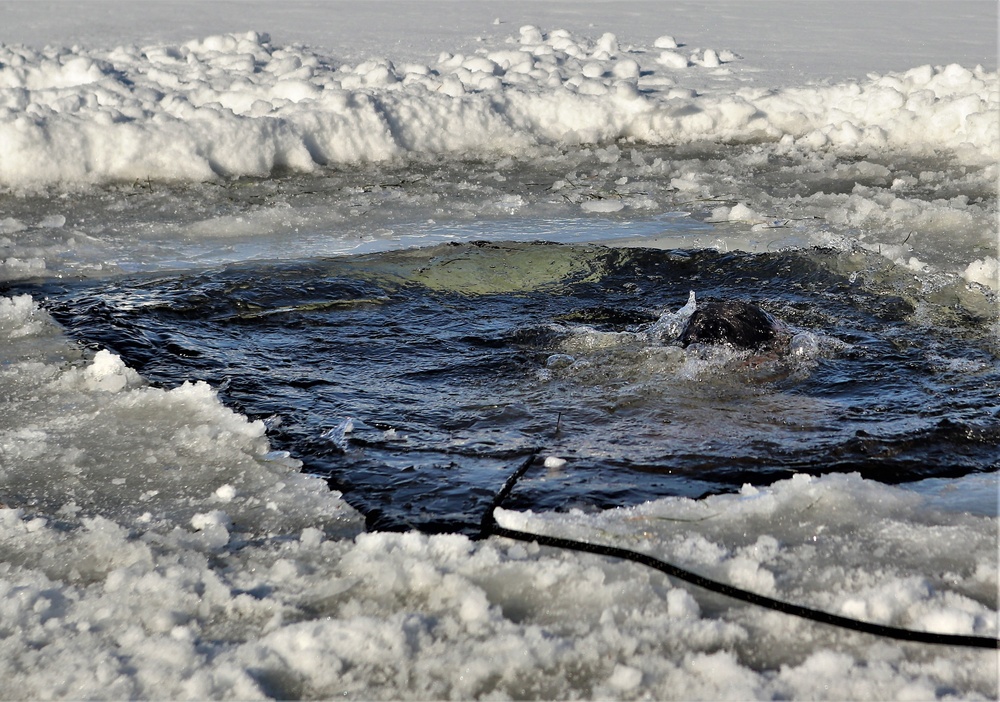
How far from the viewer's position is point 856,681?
2.20 m

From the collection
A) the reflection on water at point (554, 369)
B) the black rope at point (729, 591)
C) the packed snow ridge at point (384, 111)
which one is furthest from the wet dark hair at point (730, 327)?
the packed snow ridge at point (384, 111)

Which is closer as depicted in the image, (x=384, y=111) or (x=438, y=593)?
(x=438, y=593)

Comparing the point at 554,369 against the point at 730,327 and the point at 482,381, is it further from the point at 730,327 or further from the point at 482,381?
the point at 730,327

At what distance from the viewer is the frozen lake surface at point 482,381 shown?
2.39m

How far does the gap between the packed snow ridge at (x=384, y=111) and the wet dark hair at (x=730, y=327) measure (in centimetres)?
392

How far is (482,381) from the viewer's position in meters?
4.17

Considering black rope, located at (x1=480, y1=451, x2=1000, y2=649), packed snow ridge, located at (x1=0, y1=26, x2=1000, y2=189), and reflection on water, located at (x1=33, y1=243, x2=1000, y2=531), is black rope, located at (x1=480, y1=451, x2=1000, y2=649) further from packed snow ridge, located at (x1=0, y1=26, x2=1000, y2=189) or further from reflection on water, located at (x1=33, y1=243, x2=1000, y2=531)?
packed snow ridge, located at (x1=0, y1=26, x2=1000, y2=189)

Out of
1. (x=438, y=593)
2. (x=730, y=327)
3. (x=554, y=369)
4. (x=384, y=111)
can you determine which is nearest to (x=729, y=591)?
(x=438, y=593)

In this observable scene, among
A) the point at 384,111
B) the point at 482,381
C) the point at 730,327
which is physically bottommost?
the point at 482,381

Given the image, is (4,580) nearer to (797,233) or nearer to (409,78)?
(797,233)

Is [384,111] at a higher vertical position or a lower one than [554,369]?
higher

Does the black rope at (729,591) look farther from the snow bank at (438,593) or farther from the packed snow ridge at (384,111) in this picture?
the packed snow ridge at (384,111)

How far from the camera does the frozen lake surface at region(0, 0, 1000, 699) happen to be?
7.83 ft

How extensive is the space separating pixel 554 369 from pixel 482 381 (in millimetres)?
322
